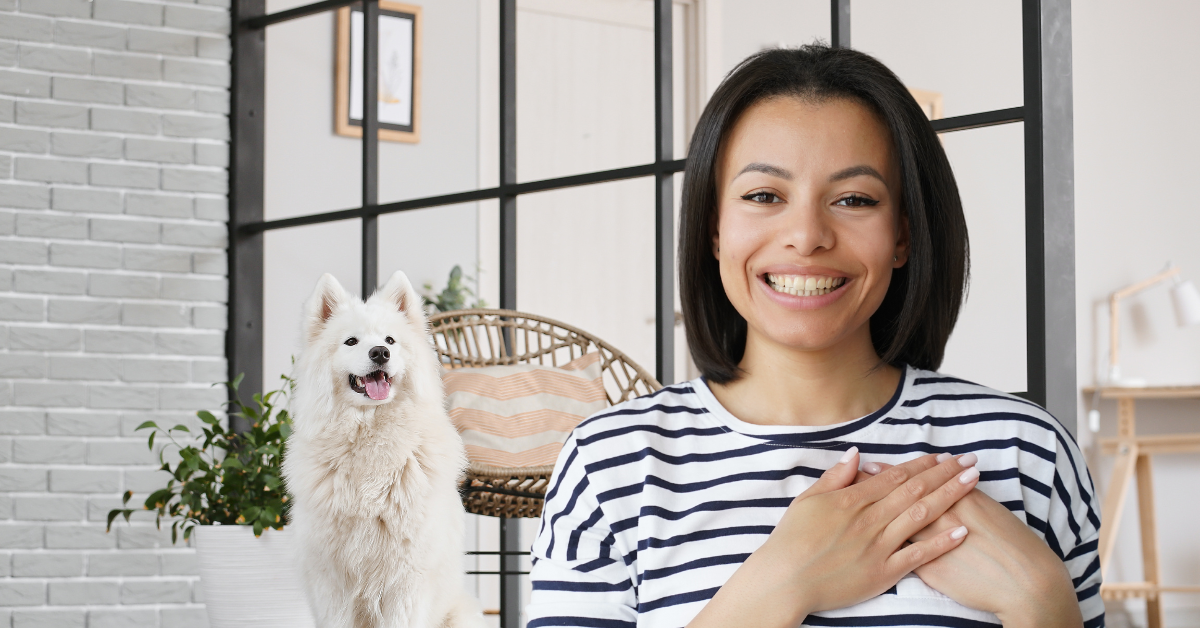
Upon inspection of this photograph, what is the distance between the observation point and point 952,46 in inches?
165

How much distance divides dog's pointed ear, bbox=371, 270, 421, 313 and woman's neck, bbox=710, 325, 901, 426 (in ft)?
3.45

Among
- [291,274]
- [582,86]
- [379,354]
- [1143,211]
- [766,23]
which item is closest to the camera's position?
[379,354]

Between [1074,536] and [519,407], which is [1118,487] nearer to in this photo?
[519,407]

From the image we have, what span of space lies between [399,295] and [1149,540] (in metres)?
3.27

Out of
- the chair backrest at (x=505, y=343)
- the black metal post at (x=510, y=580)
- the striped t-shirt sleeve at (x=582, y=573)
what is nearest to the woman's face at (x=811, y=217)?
the striped t-shirt sleeve at (x=582, y=573)

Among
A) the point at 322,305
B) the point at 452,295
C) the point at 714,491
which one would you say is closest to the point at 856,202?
the point at 714,491

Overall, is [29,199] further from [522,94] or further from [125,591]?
[522,94]

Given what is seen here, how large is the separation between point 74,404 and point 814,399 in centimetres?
306

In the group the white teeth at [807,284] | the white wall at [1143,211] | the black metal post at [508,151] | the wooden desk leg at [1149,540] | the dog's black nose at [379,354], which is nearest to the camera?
the white teeth at [807,284]

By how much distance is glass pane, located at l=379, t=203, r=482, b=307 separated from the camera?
380 centimetres

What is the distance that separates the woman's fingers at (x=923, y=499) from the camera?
0.79 metres

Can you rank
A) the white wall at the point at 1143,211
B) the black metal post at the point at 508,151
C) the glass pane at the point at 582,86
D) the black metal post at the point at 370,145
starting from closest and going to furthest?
the black metal post at the point at 508,151 < the black metal post at the point at 370,145 < the glass pane at the point at 582,86 < the white wall at the point at 1143,211

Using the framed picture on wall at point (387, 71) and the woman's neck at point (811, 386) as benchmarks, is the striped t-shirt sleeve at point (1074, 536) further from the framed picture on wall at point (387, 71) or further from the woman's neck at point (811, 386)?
the framed picture on wall at point (387, 71)

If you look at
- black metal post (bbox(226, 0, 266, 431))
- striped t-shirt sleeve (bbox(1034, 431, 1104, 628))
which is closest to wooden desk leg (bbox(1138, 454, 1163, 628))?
black metal post (bbox(226, 0, 266, 431))
